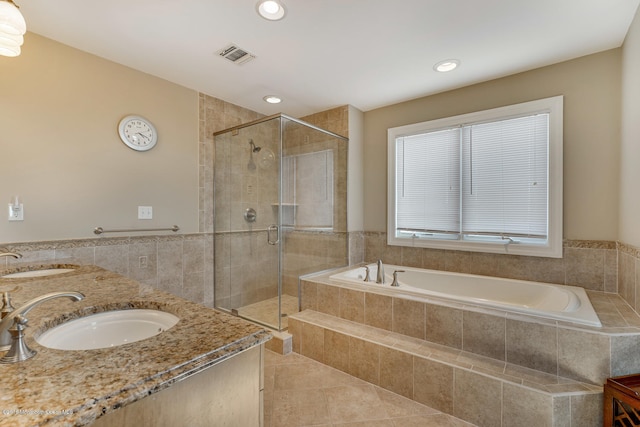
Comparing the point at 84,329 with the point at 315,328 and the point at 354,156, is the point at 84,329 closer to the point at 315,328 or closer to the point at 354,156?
the point at 315,328

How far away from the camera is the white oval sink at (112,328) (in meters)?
0.98

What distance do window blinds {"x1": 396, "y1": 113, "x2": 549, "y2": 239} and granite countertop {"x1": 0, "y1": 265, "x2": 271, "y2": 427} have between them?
8.41 ft

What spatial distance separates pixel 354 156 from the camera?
347 cm

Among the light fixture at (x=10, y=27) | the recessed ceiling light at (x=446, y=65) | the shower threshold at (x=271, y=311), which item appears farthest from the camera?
the shower threshold at (x=271, y=311)

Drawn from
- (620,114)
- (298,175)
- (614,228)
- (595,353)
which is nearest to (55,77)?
(298,175)

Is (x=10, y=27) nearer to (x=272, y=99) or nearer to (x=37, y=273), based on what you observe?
(x=37, y=273)

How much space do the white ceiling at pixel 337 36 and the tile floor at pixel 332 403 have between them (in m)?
2.48

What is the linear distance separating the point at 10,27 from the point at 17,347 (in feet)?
4.61

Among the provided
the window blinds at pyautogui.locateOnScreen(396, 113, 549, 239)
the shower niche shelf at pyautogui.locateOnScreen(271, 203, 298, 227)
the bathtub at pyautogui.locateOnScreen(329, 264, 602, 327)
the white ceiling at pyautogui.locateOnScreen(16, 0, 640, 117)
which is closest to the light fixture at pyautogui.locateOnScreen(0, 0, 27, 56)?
the white ceiling at pyautogui.locateOnScreen(16, 0, 640, 117)

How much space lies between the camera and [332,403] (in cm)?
187

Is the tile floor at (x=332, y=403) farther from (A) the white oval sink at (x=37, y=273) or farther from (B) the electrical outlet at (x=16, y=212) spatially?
(B) the electrical outlet at (x=16, y=212)

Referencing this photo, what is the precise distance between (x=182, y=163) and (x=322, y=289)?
1.82m

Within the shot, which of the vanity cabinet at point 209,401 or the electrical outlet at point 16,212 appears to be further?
the electrical outlet at point 16,212

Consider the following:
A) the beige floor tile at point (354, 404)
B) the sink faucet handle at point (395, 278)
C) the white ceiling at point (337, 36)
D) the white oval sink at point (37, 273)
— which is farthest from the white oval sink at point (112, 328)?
the sink faucet handle at point (395, 278)
